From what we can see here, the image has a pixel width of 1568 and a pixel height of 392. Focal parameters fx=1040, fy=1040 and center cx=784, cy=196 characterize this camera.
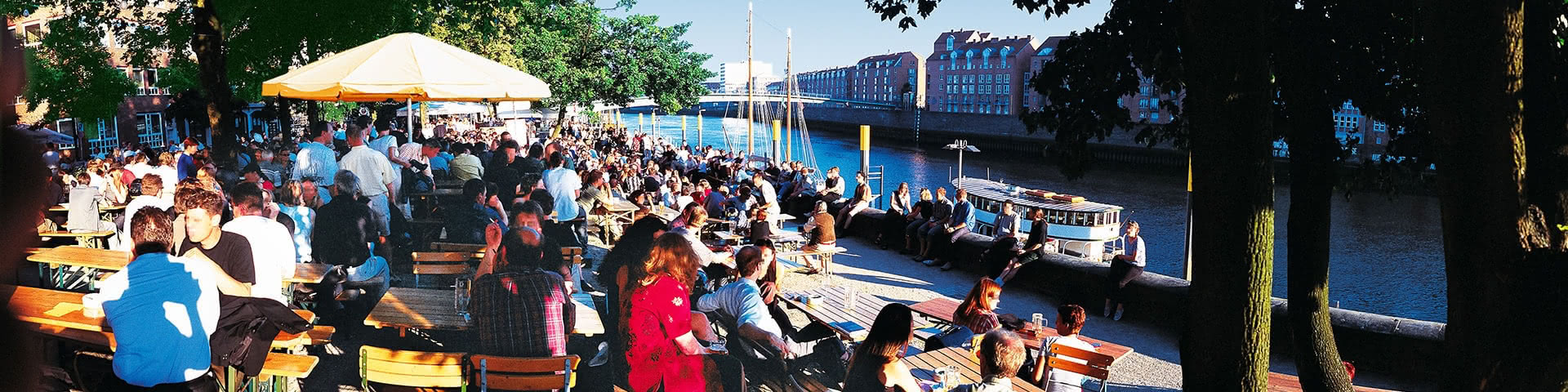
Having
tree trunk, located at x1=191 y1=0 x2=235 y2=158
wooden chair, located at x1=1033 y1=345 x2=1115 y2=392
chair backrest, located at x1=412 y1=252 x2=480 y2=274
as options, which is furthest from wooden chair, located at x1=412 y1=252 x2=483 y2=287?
tree trunk, located at x1=191 y1=0 x2=235 y2=158

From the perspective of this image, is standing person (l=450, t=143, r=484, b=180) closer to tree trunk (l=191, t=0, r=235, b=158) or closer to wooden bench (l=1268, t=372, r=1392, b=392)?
tree trunk (l=191, t=0, r=235, b=158)

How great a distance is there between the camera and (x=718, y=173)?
23.8 metres

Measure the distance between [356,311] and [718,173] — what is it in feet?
54.7

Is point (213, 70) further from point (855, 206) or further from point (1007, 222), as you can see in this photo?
point (1007, 222)

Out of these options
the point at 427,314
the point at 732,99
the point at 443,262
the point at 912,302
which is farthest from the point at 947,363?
the point at 732,99

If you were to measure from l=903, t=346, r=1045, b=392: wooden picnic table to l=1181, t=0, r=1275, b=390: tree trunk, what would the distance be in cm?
151

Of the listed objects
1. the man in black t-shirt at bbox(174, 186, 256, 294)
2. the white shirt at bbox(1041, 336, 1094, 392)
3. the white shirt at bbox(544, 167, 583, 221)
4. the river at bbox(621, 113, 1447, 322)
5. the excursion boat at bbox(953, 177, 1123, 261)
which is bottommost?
the river at bbox(621, 113, 1447, 322)

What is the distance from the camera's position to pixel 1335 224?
48.8 metres

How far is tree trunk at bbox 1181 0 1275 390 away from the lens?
4.11m

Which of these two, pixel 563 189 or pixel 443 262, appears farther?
pixel 563 189

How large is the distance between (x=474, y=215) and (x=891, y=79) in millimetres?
152600

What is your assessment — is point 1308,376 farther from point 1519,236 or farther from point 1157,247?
point 1157,247

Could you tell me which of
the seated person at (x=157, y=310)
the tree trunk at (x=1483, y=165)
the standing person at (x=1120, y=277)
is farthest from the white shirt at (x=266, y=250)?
the standing person at (x=1120, y=277)

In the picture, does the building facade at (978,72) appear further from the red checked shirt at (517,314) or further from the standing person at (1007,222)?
the red checked shirt at (517,314)
